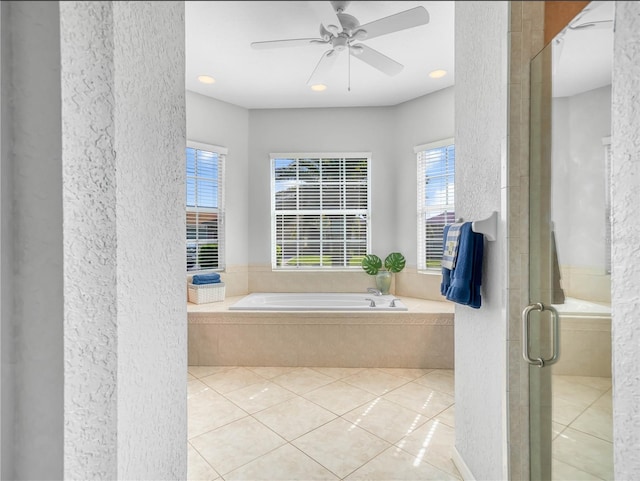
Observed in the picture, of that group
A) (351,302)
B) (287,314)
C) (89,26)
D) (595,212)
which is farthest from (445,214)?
(89,26)

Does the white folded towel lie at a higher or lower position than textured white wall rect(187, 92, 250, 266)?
lower

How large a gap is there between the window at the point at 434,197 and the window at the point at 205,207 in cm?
226

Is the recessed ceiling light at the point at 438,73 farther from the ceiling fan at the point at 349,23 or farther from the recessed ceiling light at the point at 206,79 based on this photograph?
the ceiling fan at the point at 349,23

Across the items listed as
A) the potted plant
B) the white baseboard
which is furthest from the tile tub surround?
the white baseboard

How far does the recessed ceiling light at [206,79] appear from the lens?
2.70m

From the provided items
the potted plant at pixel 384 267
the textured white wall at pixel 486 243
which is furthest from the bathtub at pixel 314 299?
the textured white wall at pixel 486 243

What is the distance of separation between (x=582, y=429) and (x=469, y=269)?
24.2 inches

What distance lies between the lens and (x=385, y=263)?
3.58 meters

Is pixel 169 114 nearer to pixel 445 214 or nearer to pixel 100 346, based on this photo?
pixel 100 346

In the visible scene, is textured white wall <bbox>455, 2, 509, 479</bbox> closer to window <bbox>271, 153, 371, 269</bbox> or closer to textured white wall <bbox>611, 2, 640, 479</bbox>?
textured white wall <bbox>611, 2, 640, 479</bbox>

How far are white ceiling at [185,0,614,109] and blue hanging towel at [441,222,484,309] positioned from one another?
1.90 feet

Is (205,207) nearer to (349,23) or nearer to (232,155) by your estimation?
(232,155)

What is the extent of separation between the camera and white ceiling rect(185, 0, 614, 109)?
68 cm

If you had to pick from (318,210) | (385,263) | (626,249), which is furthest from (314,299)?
(626,249)
